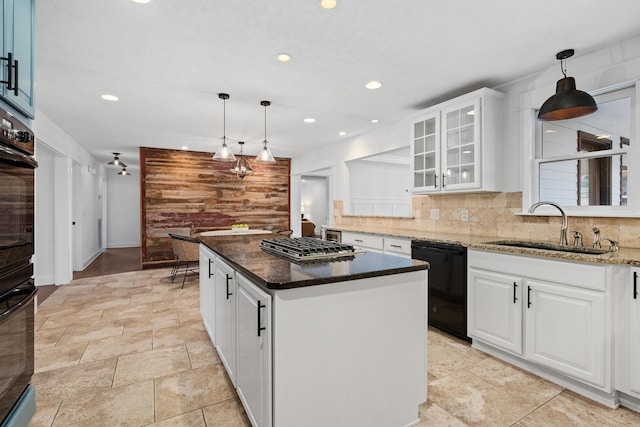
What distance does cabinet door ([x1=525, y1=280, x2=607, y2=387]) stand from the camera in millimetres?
1893

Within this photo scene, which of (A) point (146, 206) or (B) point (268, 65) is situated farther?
(A) point (146, 206)

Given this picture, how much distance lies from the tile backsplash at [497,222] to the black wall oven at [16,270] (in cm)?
313

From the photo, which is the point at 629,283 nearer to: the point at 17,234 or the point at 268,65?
the point at 268,65

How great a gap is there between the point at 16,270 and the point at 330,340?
1.34m

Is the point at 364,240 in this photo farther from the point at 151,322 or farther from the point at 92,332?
the point at 92,332

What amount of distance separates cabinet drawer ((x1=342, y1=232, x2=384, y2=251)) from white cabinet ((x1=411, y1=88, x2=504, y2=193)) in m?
0.71

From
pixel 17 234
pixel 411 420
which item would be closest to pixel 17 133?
pixel 17 234

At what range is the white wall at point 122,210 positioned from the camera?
31.0 ft

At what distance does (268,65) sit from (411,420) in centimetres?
268

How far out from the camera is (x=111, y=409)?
1.90 metres

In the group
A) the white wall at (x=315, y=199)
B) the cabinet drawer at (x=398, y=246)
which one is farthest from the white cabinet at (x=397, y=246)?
the white wall at (x=315, y=199)

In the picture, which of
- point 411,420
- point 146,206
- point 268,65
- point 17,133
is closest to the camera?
point 17,133

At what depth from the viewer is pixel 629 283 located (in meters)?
1.83

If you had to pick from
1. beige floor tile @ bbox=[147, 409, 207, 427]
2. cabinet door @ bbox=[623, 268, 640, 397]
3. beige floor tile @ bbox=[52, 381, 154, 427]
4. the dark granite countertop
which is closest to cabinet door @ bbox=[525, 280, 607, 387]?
cabinet door @ bbox=[623, 268, 640, 397]
